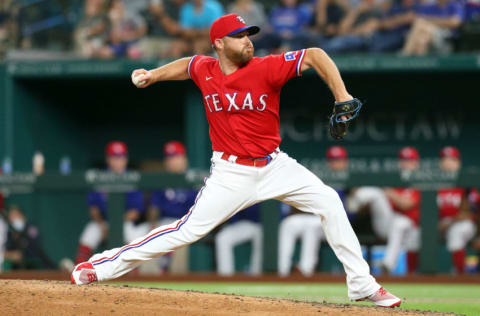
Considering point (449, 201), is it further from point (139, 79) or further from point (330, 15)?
point (139, 79)

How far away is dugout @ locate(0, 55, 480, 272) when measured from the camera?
10.9 metres

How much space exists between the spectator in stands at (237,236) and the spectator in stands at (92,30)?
3382mm

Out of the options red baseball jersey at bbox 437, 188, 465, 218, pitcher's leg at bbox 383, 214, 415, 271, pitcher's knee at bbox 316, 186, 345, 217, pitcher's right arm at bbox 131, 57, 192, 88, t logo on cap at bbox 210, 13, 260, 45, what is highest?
t logo on cap at bbox 210, 13, 260, 45

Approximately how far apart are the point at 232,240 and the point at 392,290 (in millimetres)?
2285

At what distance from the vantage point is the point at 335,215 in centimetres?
463

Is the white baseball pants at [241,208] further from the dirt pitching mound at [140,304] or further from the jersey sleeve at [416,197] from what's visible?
the jersey sleeve at [416,197]

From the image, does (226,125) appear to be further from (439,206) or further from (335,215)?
(439,206)

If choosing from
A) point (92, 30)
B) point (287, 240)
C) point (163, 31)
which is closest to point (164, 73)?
point (287, 240)

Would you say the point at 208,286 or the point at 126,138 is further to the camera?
the point at 126,138

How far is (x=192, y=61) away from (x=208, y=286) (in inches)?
143

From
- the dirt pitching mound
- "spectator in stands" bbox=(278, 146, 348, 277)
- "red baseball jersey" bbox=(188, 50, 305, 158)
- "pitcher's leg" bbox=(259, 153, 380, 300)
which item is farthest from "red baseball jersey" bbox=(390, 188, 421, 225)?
the dirt pitching mound

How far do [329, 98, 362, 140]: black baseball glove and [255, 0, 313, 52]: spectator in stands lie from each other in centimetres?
597

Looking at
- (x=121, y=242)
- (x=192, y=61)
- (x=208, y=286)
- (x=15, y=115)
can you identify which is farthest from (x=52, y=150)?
(x=192, y=61)

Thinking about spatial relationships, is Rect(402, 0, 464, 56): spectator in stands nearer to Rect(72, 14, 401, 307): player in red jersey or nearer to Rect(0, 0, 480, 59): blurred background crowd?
Rect(0, 0, 480, 59): blurred background crowd
